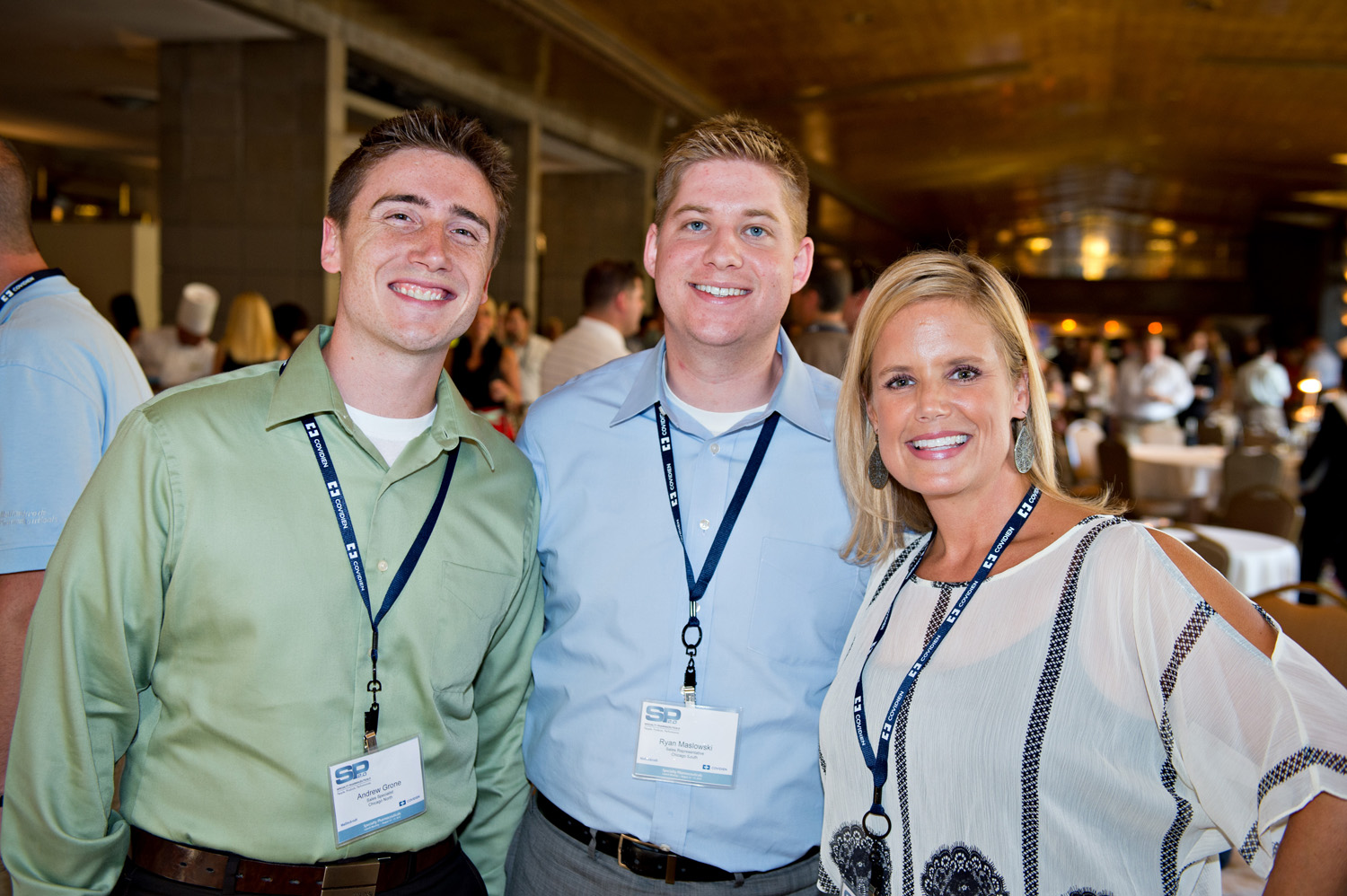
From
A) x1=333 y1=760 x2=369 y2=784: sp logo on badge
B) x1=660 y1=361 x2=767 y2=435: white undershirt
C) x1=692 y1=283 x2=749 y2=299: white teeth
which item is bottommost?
x1=333 y1=760 x2=369 y2=784: sp logo on badge

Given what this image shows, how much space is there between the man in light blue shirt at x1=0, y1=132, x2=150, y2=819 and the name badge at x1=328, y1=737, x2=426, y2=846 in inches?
30.1

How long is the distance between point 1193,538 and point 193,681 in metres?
4.16

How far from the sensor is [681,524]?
1737 millimetres

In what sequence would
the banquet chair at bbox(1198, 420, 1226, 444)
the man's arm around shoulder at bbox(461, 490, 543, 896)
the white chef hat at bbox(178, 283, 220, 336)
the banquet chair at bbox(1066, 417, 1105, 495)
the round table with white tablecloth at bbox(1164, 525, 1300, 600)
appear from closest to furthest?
1. the man's arm around shoulder at bbox(461, 490, 543, 896)
2. the round table with white tablecloth at bbox(1164, 525, 1300, 600)
3. the white chef hat at bbox(178, 283, 220, 336)
4. the banquet chair at bbox(1066, 417, 1105, 495)
5. the banquet chair at bbox(1198, 420, 1226, 444)

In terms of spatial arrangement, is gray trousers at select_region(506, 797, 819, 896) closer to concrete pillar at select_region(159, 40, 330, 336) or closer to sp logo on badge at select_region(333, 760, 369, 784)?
sp logo on badge at select_region(333, 760, 369, 784)

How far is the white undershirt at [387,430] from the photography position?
1626 mm

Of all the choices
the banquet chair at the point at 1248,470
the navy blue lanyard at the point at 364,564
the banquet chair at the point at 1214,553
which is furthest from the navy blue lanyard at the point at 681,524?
the banquet chair at the point at 1248,470

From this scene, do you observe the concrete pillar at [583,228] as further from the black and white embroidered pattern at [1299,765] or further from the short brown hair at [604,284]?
the black and white embroidered pattern at [1299,765]

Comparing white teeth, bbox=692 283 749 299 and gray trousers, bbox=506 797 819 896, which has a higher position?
white teeth, bbox=692 283 749 299

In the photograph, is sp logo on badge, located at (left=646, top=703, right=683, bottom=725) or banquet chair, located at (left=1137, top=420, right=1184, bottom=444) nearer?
sp logo on badge, located at (left=646, top=703, right=683, bottom=725)

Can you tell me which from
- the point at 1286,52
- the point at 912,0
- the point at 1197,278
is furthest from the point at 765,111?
the point at 1197,278

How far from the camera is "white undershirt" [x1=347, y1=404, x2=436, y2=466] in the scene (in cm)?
163

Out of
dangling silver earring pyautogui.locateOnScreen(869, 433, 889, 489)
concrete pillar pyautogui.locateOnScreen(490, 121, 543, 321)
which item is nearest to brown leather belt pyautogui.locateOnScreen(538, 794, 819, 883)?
dangling silver earring pyautogui.locateOnScreen(869, 433, 889, 489)

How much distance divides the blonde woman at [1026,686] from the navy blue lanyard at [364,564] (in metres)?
0.75
